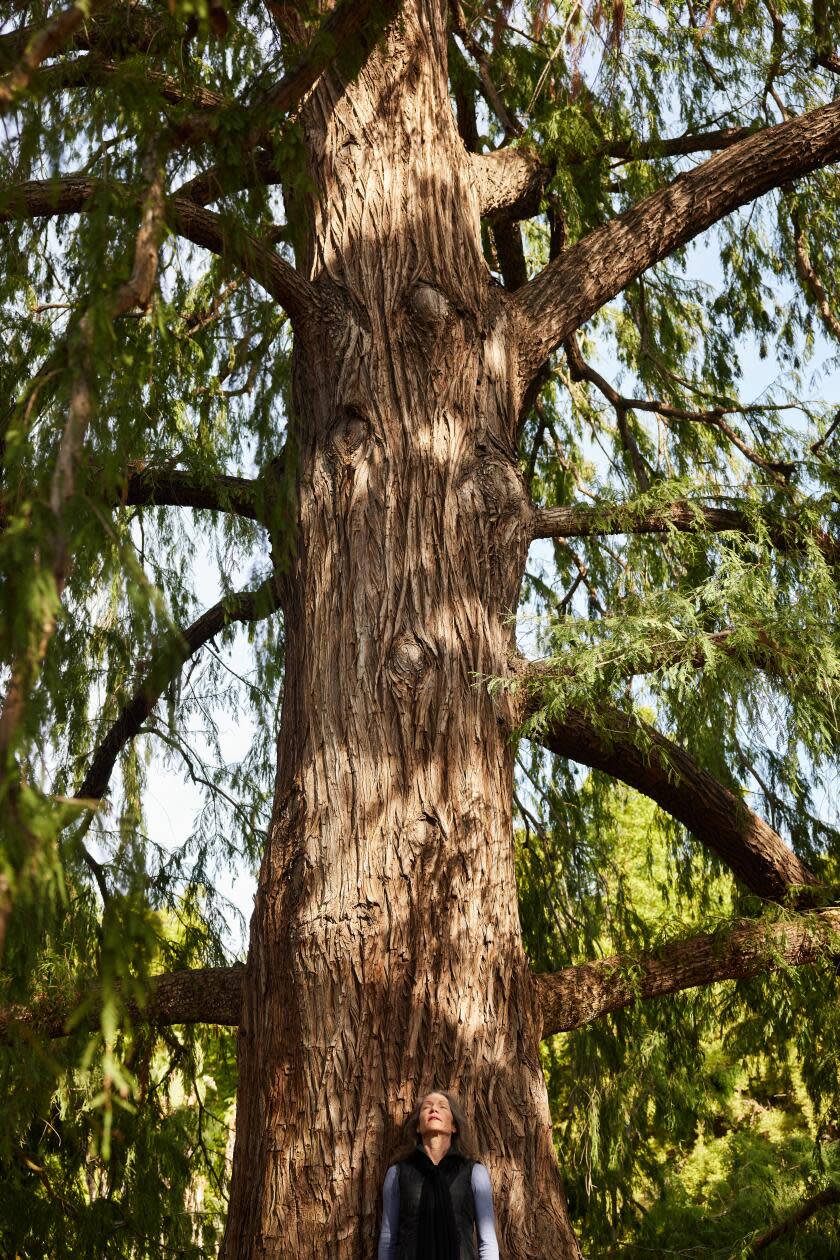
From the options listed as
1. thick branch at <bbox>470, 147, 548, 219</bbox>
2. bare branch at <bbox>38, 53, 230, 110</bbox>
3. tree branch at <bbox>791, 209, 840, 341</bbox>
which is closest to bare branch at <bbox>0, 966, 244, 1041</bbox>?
bare branch at <bbox>38, 53, 230, 110</bbox>

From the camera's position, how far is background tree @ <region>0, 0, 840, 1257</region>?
2.27m

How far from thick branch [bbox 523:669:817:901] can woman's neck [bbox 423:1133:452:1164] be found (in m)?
1.12

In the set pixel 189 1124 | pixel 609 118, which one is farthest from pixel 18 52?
pixel 189 1124

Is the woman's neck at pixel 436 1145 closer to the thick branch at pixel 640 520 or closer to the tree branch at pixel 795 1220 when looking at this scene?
the thick branch at pixel 640 520

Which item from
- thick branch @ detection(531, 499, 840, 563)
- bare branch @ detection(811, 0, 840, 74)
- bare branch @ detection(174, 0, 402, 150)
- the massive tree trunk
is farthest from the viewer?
bare branch @ detection(811, 0, 840, 74)

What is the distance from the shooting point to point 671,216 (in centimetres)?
410

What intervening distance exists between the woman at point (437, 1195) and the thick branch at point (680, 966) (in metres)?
0.73

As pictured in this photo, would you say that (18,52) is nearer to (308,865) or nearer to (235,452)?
(308,865)

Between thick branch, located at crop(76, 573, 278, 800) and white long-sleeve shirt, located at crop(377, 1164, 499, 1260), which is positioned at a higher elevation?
thick branch, located at crop(76, 573, 278, 800)

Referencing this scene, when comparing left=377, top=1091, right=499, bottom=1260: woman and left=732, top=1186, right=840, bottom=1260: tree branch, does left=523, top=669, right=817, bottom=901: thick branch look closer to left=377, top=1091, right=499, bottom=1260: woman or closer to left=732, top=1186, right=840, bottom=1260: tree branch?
left=377, top=1091, right=499, bottom=1260: woman

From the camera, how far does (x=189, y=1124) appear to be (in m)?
4.83

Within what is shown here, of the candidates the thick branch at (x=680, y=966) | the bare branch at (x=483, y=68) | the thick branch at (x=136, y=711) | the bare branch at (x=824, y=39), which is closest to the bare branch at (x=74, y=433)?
the thick branch at (x=136, y=711)

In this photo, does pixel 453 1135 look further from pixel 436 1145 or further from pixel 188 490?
pixel 188 490

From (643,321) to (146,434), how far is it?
2589 millimetres
